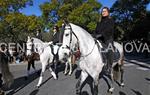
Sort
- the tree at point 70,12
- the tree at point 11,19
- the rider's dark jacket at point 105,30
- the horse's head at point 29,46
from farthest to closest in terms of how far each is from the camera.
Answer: the tree at point 70,12 < the tree at point 11,19 < the horse's head at point 29,46 < the rider's dark jacket at point 105,30

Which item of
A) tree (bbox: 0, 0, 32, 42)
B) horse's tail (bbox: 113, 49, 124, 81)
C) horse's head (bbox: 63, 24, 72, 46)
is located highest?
tree (bbox: 0, 0, 32, 42)

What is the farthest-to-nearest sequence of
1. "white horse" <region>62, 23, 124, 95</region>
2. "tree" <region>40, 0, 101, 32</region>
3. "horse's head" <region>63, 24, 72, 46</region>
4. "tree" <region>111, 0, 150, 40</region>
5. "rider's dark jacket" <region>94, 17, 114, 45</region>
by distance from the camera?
"tree" <region>111, 0, 150, 40</region>
"tree" <region>40, 0, 101, 32</region>
"rider's dark jacket" <region>94, 17, 114, 45</region>
"white horse" <region>62, 23, 124, 95</region>
"horse's head" <region>63, 24, 72, 46</region>

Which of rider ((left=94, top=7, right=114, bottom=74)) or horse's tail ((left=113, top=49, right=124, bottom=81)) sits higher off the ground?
rider ((left=94, top=7, right=114, bottom=74))

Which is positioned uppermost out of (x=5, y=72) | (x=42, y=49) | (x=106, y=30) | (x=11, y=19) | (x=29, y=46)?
(x=11, y=19)

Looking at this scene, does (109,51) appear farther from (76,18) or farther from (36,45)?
(76,18)

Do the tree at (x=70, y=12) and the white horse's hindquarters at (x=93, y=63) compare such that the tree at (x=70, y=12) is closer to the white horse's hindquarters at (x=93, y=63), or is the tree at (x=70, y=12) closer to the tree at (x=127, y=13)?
the tree at (x=127, y=13)

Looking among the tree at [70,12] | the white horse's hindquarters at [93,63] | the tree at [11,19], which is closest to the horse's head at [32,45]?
the white horse's hindquarters at [93,63]

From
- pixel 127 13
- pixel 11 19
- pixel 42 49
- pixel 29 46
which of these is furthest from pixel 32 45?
pixel 127 13

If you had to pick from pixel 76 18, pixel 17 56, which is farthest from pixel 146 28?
pixel 17 56

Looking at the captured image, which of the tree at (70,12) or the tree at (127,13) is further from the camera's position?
the tree at (127,13)

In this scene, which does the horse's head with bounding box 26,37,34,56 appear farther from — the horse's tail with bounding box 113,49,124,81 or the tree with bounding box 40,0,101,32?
the tree with bounding box 40,0,101,32

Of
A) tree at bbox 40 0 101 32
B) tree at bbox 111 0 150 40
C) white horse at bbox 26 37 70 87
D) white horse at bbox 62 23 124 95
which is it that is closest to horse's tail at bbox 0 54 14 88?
white horse at bbox 62 23 124 95

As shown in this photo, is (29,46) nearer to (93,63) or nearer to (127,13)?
(93,63)

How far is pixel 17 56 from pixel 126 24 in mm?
49569
